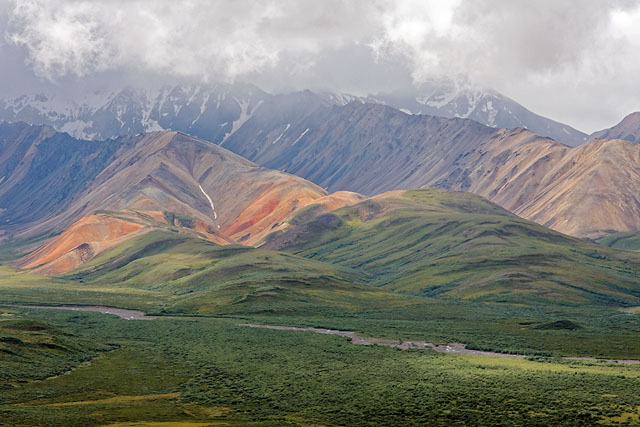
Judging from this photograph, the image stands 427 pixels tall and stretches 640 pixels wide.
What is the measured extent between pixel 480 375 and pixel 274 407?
3568cm

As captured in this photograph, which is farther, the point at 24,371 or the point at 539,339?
the point at 539,339

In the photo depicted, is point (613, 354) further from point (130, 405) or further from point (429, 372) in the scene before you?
point (130, 405)

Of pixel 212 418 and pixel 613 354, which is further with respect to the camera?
pixel 613 354

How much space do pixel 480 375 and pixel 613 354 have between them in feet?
143

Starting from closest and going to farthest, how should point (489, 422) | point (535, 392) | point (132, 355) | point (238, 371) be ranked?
point (489, 422)
point (535, 392)
point (238, 371)
point (132, 355)

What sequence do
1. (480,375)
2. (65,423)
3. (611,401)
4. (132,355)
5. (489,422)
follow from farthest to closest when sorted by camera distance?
(132,355), (480,375), (611,401), (489,422), (65,423)

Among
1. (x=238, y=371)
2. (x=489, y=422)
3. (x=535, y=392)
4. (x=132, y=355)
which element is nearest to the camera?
(x=489, y=422)

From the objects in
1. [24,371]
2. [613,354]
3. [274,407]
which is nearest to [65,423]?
[274,407]

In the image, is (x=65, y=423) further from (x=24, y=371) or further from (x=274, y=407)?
(x=24, y=371)

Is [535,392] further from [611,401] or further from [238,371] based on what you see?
[238,371]

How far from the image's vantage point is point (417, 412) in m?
98.2

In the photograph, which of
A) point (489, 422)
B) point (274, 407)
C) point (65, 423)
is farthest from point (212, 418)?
point (489, 422)

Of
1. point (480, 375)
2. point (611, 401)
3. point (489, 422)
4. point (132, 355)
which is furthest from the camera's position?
point (132, 355)

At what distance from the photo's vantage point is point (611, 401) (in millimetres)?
100062
